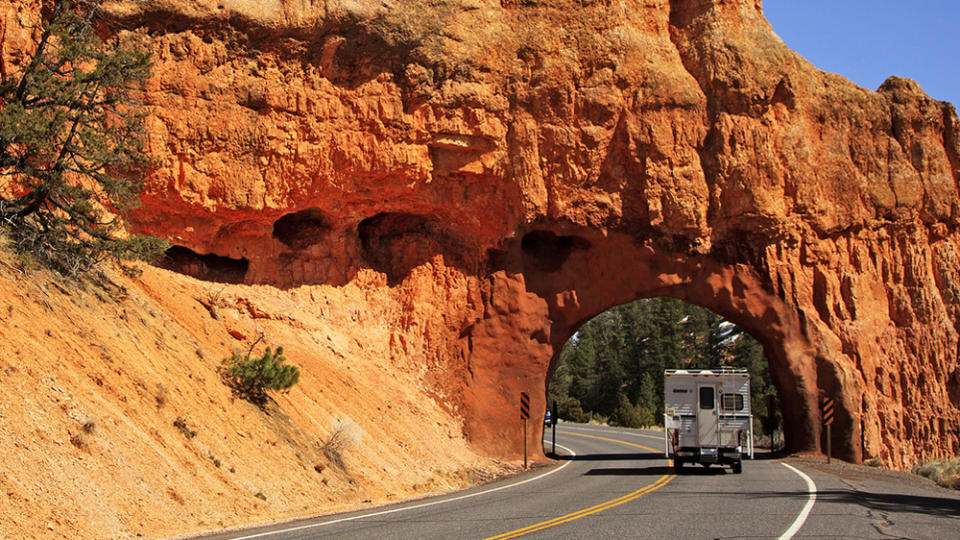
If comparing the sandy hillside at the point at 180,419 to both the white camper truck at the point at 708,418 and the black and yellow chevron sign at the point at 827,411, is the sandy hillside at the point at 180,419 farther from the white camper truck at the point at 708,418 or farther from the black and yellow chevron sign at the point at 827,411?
the black and yellow chevron sign at the point at 827,411

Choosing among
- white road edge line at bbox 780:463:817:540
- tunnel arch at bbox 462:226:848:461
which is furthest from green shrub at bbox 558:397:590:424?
white road edge line at bbox 780:463:817:540

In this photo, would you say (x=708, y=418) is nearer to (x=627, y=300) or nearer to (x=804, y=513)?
(x=627, y=300)

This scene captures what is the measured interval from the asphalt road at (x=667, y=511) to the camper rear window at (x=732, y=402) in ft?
7.09

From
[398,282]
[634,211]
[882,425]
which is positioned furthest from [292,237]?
[882,425]

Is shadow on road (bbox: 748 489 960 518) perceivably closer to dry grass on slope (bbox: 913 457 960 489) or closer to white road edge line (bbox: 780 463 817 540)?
white road edge line (bbox: 780 463 817 540)

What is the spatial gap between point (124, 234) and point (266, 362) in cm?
736

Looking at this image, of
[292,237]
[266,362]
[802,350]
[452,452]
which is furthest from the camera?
[802,350]

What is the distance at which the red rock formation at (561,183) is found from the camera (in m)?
25.0

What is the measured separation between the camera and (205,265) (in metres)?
25.4

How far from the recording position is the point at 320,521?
12.7m

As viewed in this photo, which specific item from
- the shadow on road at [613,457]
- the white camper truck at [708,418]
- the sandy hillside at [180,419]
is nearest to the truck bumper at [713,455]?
the white camper truck at [708,418]

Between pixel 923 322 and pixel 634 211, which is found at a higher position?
pixel 634 211

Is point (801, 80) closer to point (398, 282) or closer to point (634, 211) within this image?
point (634, 211)

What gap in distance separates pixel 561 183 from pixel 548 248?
2.77m
